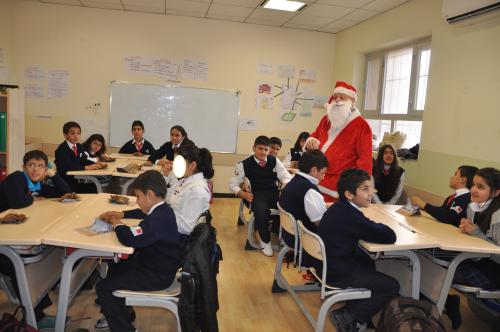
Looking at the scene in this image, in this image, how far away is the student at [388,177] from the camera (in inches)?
165

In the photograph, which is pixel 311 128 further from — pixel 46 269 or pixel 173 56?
pixel 46 269

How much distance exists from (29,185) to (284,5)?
379 cm

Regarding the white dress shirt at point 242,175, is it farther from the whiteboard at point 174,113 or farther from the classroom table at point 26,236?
the whiteboard at point 174,113

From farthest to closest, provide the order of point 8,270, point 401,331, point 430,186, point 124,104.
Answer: point 124,104
point 430,186
point 8,270
point 401,331

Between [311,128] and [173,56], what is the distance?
2.49 m

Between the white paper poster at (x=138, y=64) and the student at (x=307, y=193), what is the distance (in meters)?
4.06

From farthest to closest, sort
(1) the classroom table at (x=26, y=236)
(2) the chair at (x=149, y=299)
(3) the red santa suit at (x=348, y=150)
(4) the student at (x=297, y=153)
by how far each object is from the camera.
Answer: (4) the student at (x=297, y=153) < (3) the red santa suit at (x=348, y=150) < (2) the chair at (x=149, y=299) < (1) the classroom table at (x=26, y=236)

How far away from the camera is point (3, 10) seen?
17.9 ft

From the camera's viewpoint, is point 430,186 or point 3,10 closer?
point 430,186

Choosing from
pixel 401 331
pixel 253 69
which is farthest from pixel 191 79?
pixel 401 331

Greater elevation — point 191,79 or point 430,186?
point 191,79

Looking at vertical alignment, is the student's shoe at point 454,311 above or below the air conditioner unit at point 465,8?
below

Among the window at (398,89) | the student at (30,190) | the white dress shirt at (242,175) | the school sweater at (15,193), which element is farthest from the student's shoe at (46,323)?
the window at (398,89)

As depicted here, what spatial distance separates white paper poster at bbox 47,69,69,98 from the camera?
5.78 meters
